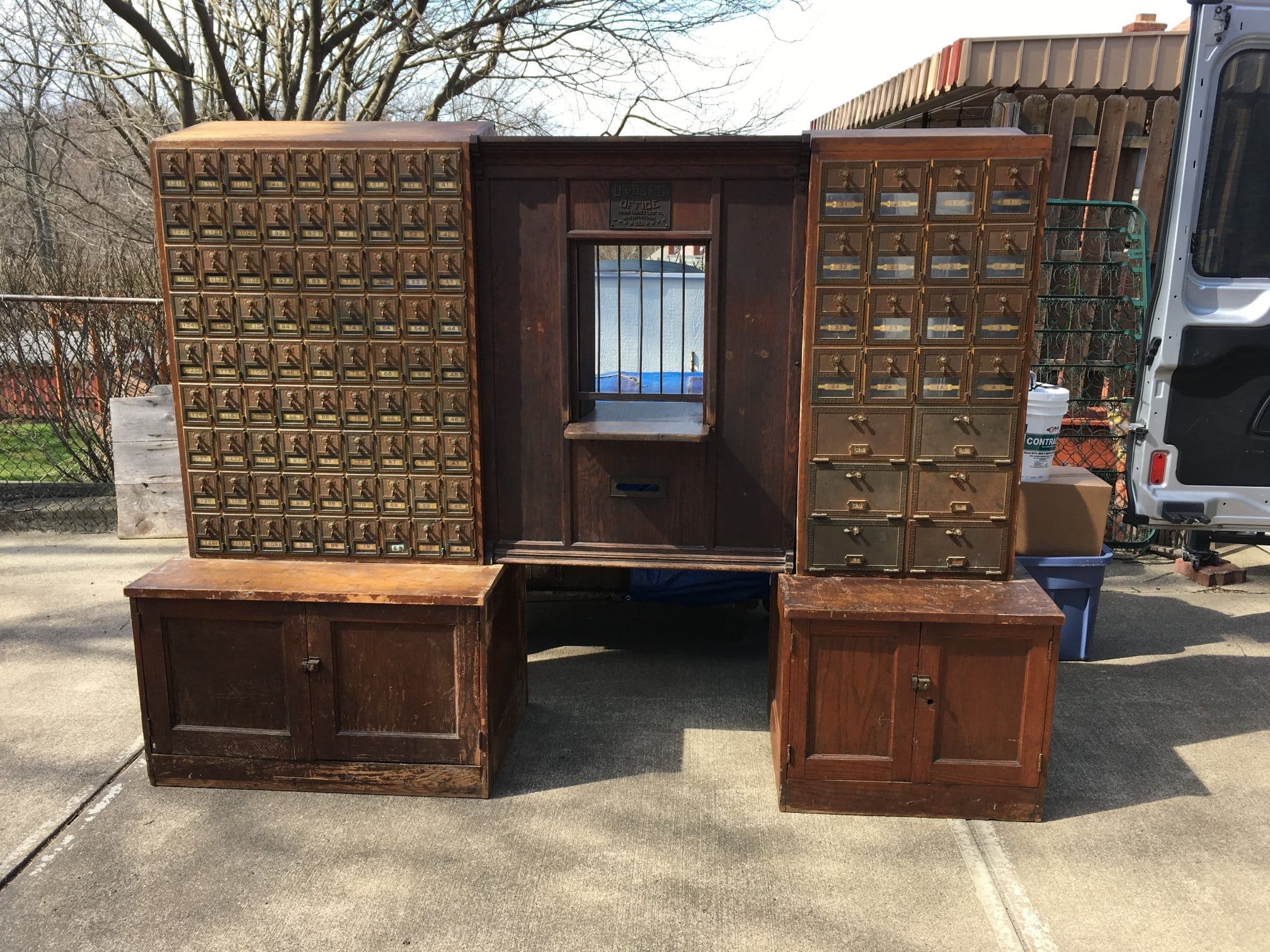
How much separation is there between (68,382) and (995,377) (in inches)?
290

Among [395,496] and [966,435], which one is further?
[395,496]

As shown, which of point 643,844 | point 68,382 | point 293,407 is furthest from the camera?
point 68,382

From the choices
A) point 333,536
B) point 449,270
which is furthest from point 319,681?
point 449,270

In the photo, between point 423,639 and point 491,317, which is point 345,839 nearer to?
point 423,639

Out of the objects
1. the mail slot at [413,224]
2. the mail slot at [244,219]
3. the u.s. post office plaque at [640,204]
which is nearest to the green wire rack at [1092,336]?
the u.s. post office plaque at [640,204]

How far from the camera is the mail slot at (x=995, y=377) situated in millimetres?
3465

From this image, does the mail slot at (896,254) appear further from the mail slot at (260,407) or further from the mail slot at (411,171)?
the mail slot at (260,407)

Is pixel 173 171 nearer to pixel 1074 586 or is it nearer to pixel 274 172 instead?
pixel 274 172

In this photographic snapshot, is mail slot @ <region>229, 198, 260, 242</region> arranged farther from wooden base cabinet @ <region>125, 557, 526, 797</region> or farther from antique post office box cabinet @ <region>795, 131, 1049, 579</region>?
antique post office box cabinet @ <region>795, 131, 1049, 579</region>

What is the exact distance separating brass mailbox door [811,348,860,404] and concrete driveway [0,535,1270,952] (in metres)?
1.59

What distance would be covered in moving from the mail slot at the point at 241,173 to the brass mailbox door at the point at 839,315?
7.41ft

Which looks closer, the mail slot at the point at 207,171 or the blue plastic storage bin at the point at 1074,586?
the mail slot at the point at 207,171

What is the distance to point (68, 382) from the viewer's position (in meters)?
7.52

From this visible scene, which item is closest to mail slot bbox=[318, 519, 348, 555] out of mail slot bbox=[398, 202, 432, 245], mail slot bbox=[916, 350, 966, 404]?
mail slot bbox=[398, 202, 432, 245]
